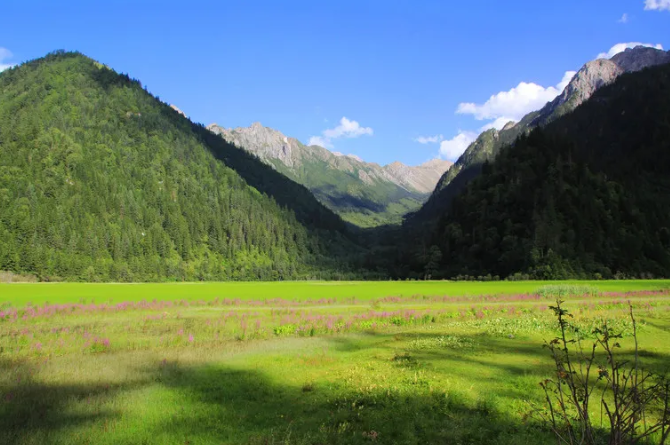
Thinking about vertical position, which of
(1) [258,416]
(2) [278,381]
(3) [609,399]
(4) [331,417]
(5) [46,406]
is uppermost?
(3) [609,399]

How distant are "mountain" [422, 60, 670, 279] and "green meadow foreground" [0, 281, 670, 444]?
3562 inches

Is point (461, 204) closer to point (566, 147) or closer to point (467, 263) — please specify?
point (467, 263)

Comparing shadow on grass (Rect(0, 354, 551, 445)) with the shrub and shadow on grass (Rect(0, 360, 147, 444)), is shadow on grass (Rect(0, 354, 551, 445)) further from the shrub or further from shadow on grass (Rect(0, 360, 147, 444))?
the shrub

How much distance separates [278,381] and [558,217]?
13157cm

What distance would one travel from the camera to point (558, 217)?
125 metres

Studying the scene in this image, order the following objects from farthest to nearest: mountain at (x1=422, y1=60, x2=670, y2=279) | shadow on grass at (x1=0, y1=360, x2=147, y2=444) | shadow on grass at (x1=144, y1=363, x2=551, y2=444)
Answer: mountain at (x1=422, y1=60, x2=670, y2=279) → shadow on grass at (x1=0, y1=360, x2=147, y2=444) → shadow on grass at (x1=144, y1=363, x2=551, y2=444)

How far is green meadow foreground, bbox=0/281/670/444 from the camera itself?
11.6m

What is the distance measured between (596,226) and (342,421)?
13874cm

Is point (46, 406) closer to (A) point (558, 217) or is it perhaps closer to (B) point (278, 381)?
(B) point (278, 381)

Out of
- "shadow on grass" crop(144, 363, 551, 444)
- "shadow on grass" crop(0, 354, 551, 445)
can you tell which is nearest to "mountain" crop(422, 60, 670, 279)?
"shadow on grass" crop(144, 363, 551, 444)

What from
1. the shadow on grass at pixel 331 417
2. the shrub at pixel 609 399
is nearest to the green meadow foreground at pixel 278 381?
the shadow on grass at pixel 331 417

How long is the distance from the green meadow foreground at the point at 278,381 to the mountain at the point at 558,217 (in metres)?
90.5

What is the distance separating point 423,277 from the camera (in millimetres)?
149250

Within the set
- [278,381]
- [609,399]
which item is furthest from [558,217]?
[278,381]
